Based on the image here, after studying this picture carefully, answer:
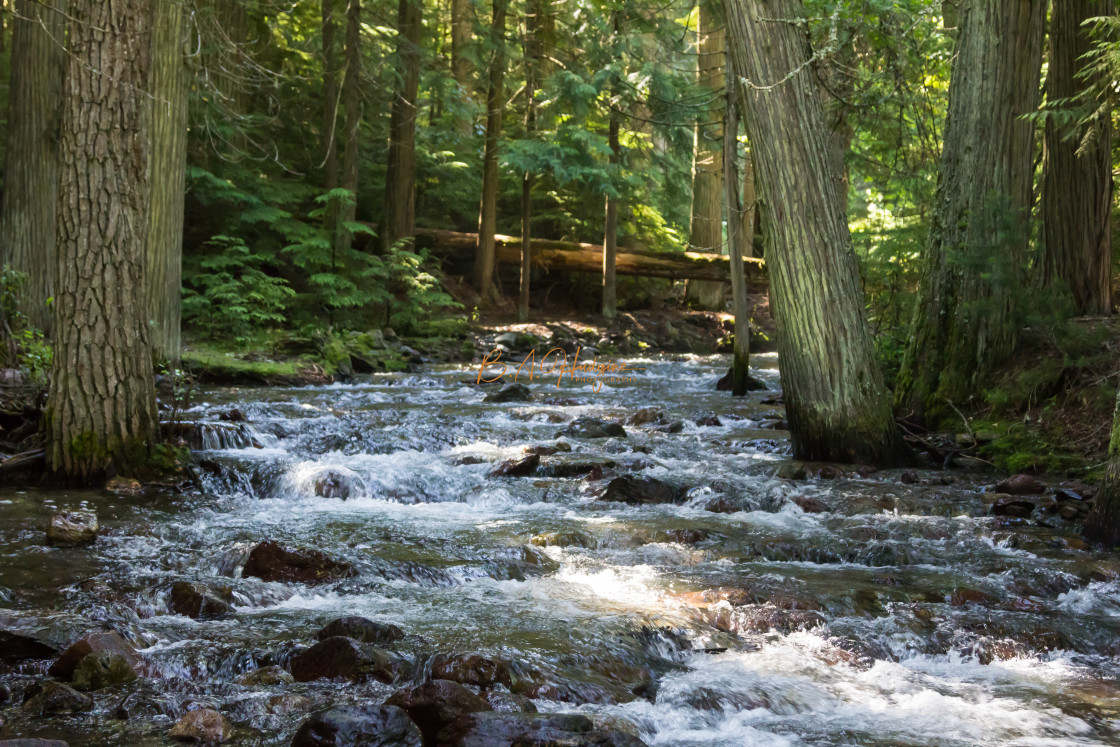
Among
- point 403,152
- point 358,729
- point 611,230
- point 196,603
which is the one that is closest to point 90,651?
point 196,603

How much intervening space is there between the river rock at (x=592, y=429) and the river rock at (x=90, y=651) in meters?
6.65

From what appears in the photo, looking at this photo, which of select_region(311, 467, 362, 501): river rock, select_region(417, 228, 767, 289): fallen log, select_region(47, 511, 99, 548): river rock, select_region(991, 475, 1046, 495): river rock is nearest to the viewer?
select_region(47, 511, 99, 548): river rock

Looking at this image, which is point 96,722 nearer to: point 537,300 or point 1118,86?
point 1118,86

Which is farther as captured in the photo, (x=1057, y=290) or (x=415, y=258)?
(x=415, y=258)

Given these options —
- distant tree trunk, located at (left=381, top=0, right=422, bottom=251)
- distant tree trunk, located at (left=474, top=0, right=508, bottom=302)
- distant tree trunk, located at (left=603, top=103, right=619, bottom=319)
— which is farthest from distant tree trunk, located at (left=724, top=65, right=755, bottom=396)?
distant tree trunk, located at (left=381, top=0, right=422, bottom=251)

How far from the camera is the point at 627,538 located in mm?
6391

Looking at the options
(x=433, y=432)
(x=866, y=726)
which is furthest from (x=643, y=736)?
(x=433, y=432)

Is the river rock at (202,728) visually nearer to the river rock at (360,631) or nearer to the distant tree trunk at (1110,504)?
the river rock at (360,631)

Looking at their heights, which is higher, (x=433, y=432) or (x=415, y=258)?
(x=415, y=258)

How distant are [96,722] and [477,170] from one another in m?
20.9

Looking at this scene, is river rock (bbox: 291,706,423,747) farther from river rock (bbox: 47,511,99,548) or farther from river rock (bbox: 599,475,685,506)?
river rock (bbox: 599,475,685,506)

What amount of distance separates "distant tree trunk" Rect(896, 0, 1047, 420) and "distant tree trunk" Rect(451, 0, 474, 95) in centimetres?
1383

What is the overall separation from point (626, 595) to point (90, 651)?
2.73 m

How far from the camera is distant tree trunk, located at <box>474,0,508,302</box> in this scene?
64.4ft
